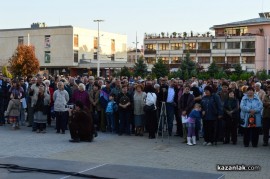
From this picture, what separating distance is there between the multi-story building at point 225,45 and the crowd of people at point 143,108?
195 feet

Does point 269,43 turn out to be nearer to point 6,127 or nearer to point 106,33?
point 106,33

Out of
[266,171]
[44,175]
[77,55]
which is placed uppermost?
[77,55]

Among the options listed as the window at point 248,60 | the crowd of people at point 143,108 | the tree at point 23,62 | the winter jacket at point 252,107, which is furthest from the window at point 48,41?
the winter jacket at point 252,107

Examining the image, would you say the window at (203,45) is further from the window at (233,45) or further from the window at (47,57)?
the window at (47,57)

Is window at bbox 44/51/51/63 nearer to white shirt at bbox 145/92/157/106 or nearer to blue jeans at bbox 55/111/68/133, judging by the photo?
blue jeans at bbox 55/111/68/133

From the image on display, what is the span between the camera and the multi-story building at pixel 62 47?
76500 mm

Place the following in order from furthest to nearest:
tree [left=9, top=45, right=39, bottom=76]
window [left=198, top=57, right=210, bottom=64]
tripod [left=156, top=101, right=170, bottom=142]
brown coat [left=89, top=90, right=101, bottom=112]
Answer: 1. window [left=198, top=57, right=210, bottom=64]
2. tree [left=9, top=45, right=39, bottom=76]
3. brown coat [left=89, top=90, right=101, bottom=112]
4. tripod [left=156, top=101, right=170, bottom=142]

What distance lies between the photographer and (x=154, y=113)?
619 inches

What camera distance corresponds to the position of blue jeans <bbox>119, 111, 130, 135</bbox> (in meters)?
16.2

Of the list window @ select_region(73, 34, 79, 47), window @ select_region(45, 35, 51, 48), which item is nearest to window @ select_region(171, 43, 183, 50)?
window @ select_region(73, 34, 79, 47)

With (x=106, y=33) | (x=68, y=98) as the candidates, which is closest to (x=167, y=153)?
(x=68, y=98)

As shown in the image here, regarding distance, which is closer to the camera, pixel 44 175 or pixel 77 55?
pixel 44 175

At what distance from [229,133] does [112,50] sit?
73.1m

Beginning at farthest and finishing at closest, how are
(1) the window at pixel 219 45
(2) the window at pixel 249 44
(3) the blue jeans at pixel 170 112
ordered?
1. (1) the window at pixel 219 45
2. (2) the window at pixel 249 44
3. (3) the blue jeans at pixel 170 112
